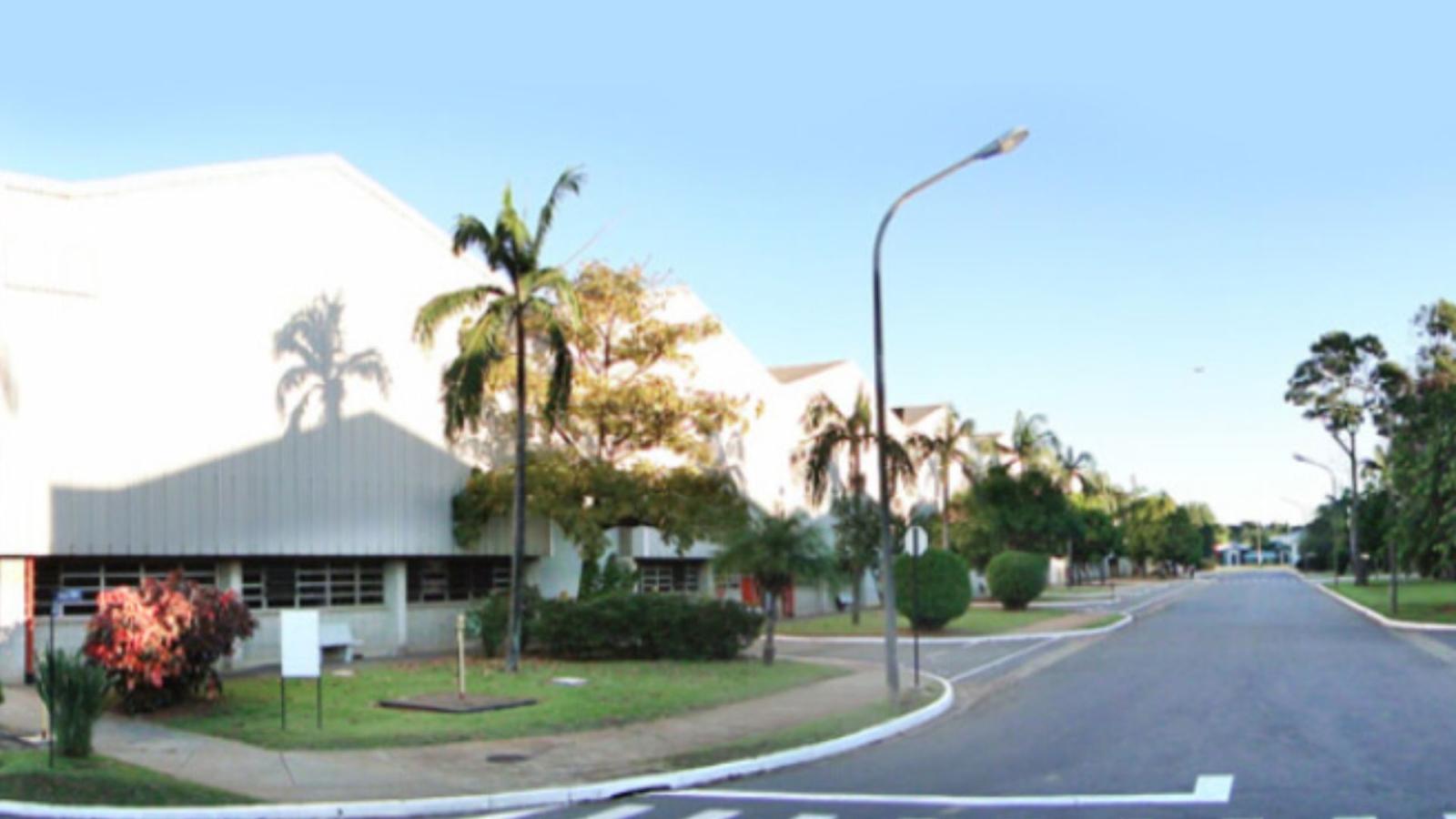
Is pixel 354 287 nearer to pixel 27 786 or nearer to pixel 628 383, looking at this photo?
pixel 628 383

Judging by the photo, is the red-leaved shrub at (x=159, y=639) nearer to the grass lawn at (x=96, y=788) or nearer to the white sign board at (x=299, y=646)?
the white sign board at (x=299, y=646)

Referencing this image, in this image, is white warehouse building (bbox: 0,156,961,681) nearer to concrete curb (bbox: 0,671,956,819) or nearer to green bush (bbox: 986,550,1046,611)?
concrete curb (bbox: 0,671,956,819)

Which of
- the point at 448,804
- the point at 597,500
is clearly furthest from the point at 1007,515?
the point at 448,804

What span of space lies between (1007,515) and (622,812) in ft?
163

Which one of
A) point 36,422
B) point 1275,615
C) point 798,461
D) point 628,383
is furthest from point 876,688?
point 1275,615

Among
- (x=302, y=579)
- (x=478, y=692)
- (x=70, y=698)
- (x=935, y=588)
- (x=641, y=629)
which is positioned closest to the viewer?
(x=70, y=698)

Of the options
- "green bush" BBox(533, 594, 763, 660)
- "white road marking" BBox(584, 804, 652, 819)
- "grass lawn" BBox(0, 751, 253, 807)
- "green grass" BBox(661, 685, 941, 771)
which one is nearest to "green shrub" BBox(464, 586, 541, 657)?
"green bush" BBox(533, 594, 763, 660)

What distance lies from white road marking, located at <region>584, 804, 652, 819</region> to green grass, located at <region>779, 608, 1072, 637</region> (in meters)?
24.2

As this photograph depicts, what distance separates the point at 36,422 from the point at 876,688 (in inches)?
536

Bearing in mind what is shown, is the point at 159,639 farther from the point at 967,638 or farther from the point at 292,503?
the point at 967,638

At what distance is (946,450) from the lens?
53.0 m

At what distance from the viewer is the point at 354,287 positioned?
27.2m

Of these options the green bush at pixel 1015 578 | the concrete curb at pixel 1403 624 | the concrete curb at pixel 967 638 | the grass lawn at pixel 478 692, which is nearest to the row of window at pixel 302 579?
the grass lawn at pixel 478 692

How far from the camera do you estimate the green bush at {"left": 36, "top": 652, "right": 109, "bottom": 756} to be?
13445 millimetres
